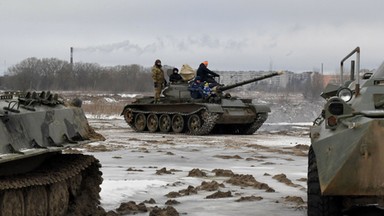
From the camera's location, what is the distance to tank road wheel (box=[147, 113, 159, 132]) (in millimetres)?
24923

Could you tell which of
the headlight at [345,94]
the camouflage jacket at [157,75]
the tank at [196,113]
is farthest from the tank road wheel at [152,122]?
the headlight at [345,94]

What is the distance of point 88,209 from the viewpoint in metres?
7.74

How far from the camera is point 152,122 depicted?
25.2 metres

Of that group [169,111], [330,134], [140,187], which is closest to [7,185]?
[330,134]

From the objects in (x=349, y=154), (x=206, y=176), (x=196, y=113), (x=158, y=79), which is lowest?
(x=206, y=176)

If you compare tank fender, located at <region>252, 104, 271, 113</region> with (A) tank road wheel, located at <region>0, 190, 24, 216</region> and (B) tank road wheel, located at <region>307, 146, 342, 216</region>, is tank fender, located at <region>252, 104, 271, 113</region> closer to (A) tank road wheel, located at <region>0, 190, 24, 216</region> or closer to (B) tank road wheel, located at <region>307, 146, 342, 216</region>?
(B) tank road wheel, located at <region>307, 146, 342, 216</region>

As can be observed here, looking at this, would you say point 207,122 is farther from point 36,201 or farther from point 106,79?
point 106,79

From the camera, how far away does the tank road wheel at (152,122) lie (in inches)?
A: 981

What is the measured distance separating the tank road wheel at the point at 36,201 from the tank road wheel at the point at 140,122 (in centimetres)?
1863

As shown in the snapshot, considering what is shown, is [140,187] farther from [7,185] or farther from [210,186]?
[7,185]

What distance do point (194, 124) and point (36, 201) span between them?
657 inches

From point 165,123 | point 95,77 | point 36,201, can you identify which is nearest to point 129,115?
point 165,123

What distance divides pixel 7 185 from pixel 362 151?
3026 millimetres

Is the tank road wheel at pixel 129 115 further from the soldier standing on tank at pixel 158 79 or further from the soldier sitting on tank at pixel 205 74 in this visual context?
the soldier sitting on tank at pixel 205 74
